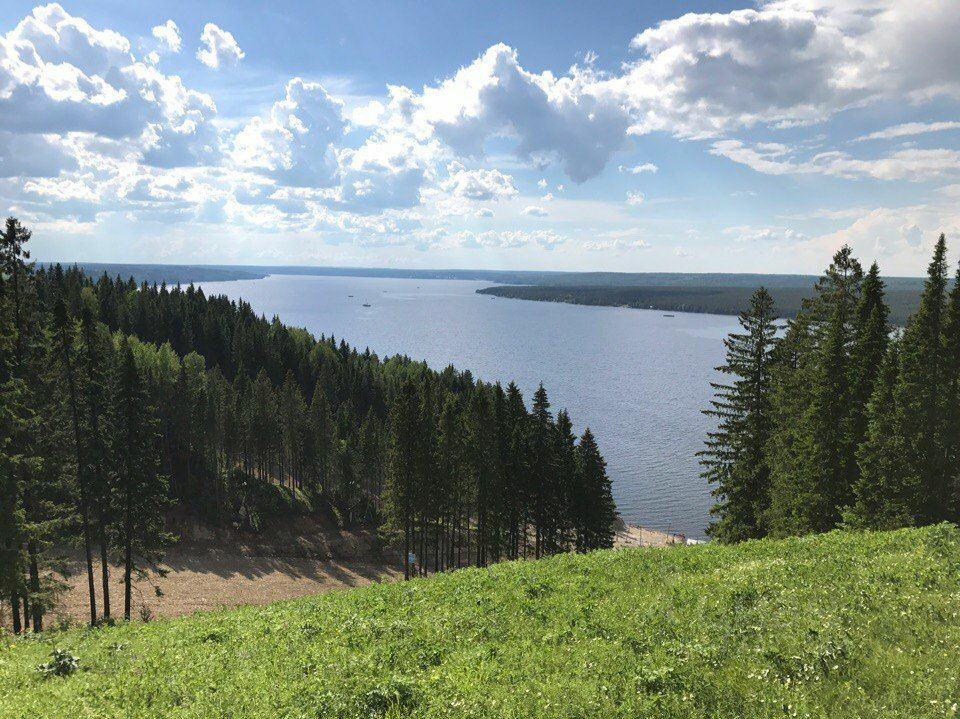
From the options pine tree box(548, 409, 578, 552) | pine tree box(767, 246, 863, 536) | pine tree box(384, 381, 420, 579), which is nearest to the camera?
pine tree box(767, 246, 863, 536)

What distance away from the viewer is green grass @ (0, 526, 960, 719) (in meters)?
9.16

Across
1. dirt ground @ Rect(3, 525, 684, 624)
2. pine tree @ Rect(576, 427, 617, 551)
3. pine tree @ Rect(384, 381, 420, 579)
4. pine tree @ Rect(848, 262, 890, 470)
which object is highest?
pine tree @ Rect(848, 262, 890, 470)

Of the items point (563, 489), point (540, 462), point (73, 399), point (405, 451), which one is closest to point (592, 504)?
point (563, 489)

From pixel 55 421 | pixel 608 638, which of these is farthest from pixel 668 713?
pixel 55 421

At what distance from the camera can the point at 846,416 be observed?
29688 mm

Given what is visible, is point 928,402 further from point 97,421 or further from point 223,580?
point 223,580

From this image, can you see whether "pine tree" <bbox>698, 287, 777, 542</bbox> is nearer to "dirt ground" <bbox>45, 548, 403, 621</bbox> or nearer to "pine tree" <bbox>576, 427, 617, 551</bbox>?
"pine tree" <bbox>576, 427, 617, 551</bbox>

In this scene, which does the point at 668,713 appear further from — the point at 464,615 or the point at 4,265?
the point at 4,265

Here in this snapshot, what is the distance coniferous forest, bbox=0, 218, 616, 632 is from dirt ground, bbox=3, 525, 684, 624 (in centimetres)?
193

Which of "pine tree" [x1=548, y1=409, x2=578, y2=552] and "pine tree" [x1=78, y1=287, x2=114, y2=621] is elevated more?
"pine tree" [x1=78, y1=287, x2=114, y2=621]

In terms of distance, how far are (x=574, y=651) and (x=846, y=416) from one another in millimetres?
25353

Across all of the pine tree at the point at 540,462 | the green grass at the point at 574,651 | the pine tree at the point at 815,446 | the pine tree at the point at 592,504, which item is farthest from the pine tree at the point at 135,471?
the pine tree at the point at 815,446

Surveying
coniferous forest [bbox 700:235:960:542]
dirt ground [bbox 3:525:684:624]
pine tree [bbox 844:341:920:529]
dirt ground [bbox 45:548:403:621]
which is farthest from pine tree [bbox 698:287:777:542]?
dirt ground [bbox 45:548:403:621]

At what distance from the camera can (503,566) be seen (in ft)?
68.0
